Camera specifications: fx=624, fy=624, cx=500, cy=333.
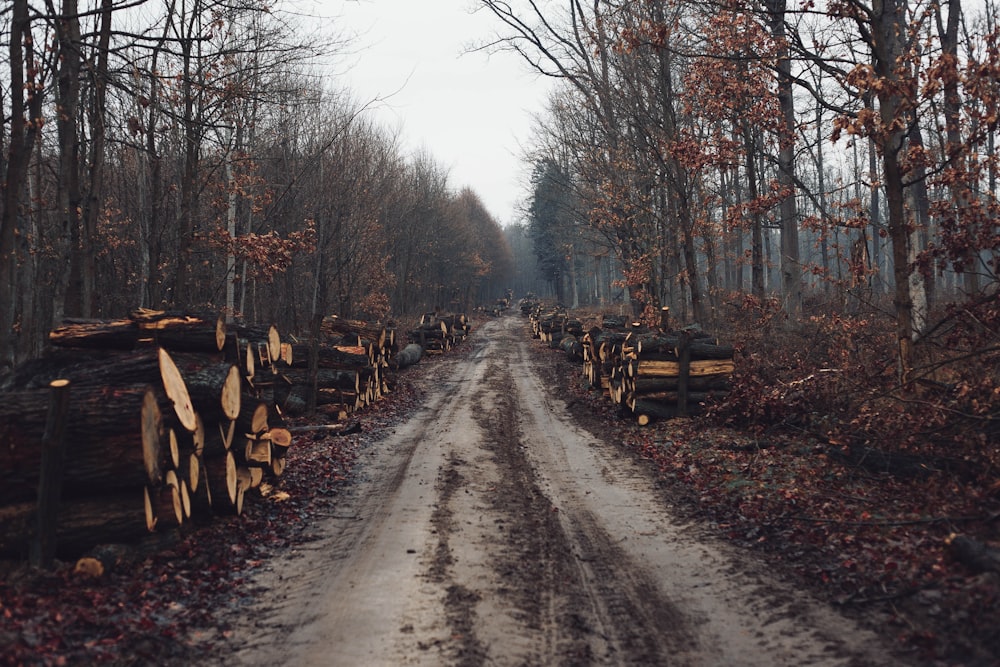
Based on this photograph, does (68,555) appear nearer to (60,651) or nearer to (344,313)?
(60,651)

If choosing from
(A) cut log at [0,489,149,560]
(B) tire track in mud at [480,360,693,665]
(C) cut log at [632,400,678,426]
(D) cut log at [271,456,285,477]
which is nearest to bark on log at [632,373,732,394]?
(C) cut log at [632,400,678,426]

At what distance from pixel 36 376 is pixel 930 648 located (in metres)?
8.82

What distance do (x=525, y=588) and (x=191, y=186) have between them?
14153 millimetres

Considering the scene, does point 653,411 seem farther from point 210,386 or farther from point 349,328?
point 349,328

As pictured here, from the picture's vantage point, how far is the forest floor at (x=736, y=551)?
430 cm

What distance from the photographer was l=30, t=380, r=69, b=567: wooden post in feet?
17.7

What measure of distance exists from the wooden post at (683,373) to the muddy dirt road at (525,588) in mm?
3787

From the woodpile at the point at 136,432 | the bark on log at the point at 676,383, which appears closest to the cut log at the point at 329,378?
the woodpile at the point at 136,432

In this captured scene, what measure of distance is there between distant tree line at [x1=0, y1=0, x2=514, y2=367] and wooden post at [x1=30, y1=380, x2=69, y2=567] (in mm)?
5215

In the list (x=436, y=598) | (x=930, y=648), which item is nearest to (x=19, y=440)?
(x=436, y=598)

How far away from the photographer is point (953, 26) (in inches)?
648

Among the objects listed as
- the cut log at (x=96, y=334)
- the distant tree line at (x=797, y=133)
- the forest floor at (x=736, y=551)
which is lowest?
the forest floor at (x=736, y=551)

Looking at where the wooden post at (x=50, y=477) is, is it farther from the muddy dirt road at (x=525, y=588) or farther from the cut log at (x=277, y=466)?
the cut log at (x=277, y=466)

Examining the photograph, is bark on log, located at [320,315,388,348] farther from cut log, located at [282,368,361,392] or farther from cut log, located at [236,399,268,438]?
cut log, located at [236,399,268,438]
